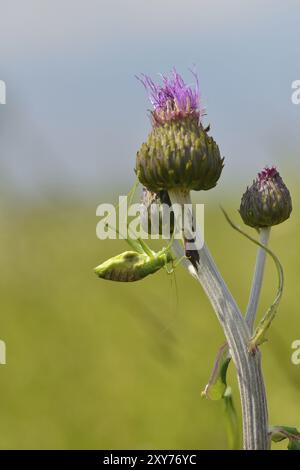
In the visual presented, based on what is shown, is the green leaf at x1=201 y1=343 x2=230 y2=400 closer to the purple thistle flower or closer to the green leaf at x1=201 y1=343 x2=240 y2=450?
the green leaf at x1=201 y1=343 x2=240 y2=450

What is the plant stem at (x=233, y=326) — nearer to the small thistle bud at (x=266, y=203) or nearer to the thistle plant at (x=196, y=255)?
the thistle plant at (x=196, y=255)

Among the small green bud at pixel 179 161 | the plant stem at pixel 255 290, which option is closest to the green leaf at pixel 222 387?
the plant stem at pixel 255 290

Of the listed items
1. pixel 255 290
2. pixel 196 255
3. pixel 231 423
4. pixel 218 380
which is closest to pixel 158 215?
pixel 196 255

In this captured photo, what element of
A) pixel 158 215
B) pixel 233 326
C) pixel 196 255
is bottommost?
pixel 233 326

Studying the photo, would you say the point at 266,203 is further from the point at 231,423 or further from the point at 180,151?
the point at 231,423

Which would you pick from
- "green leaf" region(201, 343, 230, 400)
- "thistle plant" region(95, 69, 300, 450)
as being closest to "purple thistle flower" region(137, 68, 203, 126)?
"thistle plant" region(95, 69, 300, 450)

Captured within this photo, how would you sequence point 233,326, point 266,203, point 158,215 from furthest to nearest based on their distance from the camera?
point 266,203 < point 158,215 < point 233,326

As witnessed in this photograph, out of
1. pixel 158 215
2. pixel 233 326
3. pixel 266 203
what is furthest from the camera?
pixel 266 203
